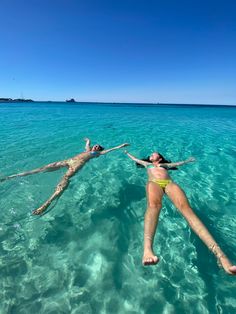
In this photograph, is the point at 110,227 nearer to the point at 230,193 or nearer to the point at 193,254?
the point at 193,254

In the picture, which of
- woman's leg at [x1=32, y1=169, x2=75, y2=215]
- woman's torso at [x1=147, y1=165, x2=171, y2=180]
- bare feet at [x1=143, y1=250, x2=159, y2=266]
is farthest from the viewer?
woman's torso at [x1=147, y1=165, x2=171, y2=180]

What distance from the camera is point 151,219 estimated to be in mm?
4602

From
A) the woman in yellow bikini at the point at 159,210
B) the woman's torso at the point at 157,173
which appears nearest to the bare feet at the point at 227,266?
the woman in yellow bikini at the point at 159,210

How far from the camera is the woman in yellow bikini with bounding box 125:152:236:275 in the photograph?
143 inches

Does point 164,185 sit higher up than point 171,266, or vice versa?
point 164,185

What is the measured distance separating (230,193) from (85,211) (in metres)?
5.03

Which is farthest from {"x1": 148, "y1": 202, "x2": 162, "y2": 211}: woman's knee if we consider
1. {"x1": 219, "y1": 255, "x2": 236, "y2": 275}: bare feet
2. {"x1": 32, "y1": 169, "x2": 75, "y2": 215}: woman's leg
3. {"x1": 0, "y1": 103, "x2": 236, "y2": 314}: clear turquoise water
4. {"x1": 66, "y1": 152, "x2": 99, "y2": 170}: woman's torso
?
{"x1": 66, "y1": 152, "x2": 99, "y2": 170}: woman's torso

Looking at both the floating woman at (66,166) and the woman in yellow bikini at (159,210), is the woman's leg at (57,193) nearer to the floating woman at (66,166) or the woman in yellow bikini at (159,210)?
the floating woman at (66,166)

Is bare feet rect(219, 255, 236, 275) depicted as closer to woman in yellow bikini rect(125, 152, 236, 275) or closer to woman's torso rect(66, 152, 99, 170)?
woman in yellow bikini rect(125, 152, 236, 275)

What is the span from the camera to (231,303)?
3781 millimetres

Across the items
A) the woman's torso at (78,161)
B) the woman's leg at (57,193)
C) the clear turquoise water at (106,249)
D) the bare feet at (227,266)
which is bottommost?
the clear turquoise water at (106,249)

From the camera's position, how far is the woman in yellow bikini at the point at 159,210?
3.62 m

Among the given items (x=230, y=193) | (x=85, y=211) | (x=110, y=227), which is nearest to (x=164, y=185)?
(x=110, y=227)

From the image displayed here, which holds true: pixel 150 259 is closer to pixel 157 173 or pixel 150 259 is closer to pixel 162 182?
pixel 162 182
